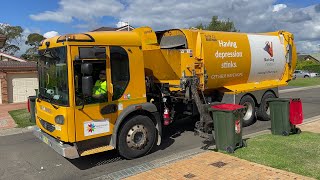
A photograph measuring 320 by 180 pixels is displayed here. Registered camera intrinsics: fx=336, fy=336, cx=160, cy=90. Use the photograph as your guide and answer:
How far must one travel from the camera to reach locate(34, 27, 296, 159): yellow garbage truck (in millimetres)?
6617

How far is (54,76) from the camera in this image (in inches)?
278

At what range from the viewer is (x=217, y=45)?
31.6 feet

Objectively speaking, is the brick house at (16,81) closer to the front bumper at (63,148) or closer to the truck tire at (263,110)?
the truck tire at (263,110)

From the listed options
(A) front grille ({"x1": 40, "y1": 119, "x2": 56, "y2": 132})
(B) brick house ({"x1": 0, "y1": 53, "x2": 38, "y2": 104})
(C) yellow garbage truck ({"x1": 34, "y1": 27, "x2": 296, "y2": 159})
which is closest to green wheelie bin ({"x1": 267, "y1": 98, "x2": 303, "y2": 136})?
(C) yellow garbage truck ({"x1": 34, "y1": 27, "x2": 296, "y2": 159})

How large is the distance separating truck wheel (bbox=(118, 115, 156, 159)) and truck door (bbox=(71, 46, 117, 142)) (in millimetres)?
387

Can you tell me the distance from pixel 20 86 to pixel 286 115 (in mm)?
20675

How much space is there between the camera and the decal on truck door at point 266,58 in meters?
11.1

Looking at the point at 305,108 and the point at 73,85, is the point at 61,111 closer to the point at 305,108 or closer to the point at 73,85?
the point at 73,85

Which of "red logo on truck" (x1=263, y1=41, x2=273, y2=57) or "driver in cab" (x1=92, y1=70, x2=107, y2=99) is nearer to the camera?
"driver in cab" (x1=92, y1=70, x2=107, y2=99)

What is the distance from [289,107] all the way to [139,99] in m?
3.97

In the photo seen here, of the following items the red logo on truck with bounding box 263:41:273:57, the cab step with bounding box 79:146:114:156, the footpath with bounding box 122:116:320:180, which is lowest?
the footpath with bounding box 122:116:320:180

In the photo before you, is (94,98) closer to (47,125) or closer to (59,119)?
(59,119)

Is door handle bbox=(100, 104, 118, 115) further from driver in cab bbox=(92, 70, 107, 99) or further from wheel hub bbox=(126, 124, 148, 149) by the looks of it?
wheel hub bbox=(126, 124, 148, 149)

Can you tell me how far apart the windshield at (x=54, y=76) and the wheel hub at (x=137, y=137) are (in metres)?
1.66
